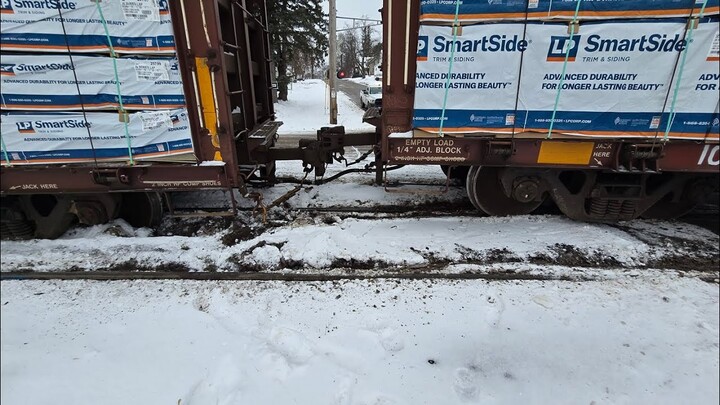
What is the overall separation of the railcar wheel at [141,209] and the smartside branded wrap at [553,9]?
4177 millimetres

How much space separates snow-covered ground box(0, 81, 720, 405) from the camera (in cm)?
279

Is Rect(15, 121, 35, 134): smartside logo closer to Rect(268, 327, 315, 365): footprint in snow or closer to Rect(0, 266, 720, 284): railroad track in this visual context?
Rect(0, 266, 720, 284): railroad track

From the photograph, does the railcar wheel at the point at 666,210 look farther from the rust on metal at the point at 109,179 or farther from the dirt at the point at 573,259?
the rust on metal at the point at 109,179

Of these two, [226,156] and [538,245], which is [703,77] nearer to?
[538,245]

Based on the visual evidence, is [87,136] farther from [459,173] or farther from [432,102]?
[459,173]

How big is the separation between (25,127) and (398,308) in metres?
4.45

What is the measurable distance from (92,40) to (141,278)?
2.55m

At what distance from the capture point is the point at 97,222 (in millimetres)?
4797

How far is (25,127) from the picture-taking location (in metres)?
4.03

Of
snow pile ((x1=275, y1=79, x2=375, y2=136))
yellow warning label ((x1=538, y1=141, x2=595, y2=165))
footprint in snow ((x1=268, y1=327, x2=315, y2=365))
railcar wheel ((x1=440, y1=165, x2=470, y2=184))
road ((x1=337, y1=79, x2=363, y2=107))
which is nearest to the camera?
footprint in snow ((x1=268, y1=327, x2=315, y2=365))

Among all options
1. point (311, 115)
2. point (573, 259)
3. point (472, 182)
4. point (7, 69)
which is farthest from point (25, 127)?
point (311, 115)

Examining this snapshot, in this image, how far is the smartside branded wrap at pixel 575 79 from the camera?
3.95m

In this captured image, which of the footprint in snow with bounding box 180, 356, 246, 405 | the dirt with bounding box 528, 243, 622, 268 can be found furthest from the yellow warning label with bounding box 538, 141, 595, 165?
the footprint in snow with bounding box 180, 356, 246, 405

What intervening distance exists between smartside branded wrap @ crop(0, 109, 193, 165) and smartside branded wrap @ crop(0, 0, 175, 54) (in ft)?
2.28
